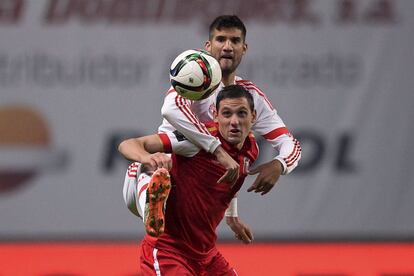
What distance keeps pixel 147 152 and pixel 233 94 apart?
54cm

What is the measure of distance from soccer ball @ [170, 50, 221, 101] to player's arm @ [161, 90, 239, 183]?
0.33 feet

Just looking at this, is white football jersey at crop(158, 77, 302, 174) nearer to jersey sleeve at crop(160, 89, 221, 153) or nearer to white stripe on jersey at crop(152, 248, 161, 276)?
jersey sleeve at crop(160, 89, 221, 153)

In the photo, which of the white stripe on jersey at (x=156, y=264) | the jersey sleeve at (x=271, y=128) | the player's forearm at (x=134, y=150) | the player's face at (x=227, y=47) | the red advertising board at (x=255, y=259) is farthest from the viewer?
the red advertising board at (x=255, y=259)

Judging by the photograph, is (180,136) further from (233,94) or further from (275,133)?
(275,133)

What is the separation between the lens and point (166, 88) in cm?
948

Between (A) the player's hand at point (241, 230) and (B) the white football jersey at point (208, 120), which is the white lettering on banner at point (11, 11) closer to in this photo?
(B) the white football jersey at point (208, 120)

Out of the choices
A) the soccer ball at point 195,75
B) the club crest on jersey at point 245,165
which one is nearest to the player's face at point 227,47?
the soccer ball at point 195,75

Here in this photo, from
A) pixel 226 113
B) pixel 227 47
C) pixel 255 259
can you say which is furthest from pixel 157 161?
pixel 255 259

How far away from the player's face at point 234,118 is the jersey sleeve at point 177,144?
0.18 metres

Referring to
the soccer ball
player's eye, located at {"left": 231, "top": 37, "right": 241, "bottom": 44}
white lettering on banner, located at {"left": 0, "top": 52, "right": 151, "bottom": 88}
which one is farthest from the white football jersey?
white lettering on banner, located at {"left": 0, "top": 52, "right": 151, "bottom": 88}

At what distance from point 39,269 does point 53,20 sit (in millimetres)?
2237

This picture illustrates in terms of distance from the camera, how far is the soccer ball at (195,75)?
579cm

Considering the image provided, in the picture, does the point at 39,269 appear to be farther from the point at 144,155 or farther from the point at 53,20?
the point at 144,155

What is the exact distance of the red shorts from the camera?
19.2 feet
